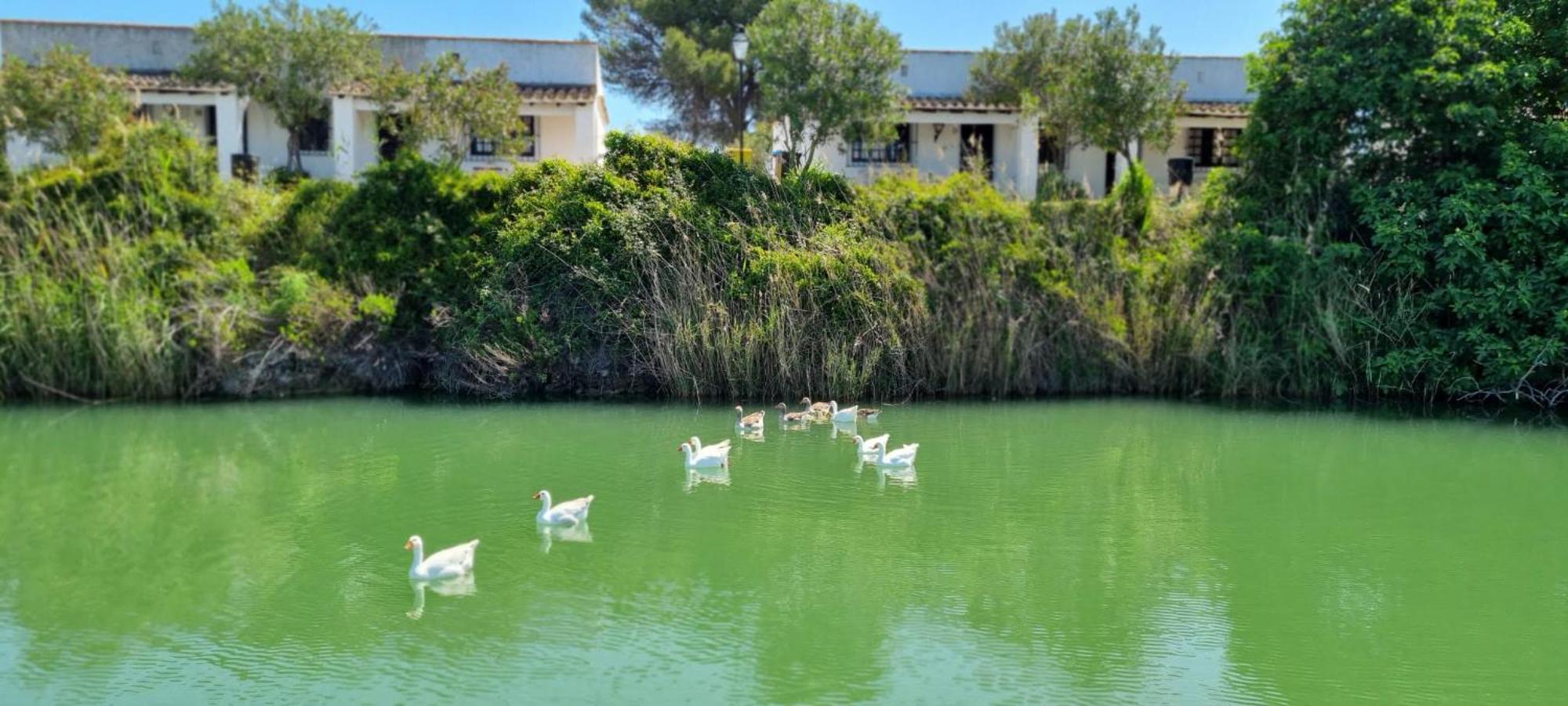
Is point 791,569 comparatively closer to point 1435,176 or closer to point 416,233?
point 416,233

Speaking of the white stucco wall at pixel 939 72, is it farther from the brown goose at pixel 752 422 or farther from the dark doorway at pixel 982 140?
the brown goose at pixel 752 422

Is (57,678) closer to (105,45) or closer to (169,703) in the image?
(169,703)

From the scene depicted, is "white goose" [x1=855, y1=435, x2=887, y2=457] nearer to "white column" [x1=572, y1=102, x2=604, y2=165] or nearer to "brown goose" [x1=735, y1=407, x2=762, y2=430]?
"brown goose" [x1=735, y1=407, x2=762, y2=430]

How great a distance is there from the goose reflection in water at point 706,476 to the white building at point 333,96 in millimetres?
15351

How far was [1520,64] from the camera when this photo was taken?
16.4 m

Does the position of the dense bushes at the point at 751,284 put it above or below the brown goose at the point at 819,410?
above

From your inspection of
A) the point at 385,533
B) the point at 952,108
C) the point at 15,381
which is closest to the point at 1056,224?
the point at 952,108

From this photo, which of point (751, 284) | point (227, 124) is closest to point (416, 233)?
point (751, 284)

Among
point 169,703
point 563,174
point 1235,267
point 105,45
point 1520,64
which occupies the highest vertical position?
point 105,45

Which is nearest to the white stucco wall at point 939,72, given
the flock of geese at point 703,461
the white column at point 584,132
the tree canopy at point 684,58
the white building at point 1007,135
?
the white building at point 1007,135

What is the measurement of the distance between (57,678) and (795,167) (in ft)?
50.4

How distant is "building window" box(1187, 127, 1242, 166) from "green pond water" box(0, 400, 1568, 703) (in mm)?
15602

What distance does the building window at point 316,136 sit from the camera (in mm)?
28266

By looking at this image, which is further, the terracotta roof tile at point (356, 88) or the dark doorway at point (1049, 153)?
the dark doorway at point (1049, 153)
